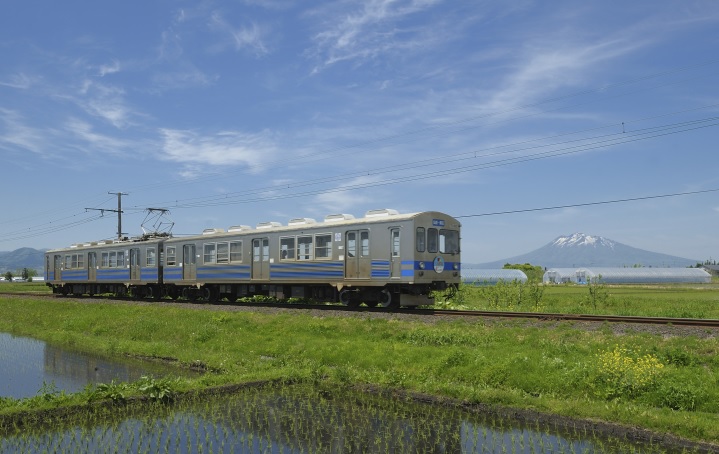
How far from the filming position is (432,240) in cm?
2233

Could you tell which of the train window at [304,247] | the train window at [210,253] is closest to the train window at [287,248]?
the train window at [304,247]

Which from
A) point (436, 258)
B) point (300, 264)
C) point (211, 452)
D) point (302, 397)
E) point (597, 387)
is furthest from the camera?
point (300, 264)

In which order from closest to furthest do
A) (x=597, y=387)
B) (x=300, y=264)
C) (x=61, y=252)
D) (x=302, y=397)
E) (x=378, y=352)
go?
(x=597, y=387)
(x=302, y=397)
(x=378, y=352)
(x=300, y=264)
(x=61, y=252)

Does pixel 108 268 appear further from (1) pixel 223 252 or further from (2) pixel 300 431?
(2) pixel 300 431

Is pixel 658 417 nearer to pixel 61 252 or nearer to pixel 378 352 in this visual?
pixel 378 352

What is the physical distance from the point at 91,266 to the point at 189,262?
42.6 feet

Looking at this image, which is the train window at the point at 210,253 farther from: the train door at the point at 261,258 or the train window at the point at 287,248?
the train window at the point at 287,248

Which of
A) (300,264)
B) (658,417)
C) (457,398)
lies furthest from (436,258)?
(658,417)

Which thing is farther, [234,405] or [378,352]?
[378,352]

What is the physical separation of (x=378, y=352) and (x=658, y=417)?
689cm

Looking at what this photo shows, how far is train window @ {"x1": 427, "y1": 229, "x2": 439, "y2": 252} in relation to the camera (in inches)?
872

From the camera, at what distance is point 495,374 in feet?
39.9

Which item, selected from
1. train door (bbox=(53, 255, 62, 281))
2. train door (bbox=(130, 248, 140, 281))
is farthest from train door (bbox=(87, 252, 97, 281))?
train door (bbox=(130, 248, 140, 281))

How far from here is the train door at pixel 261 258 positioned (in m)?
27.0
